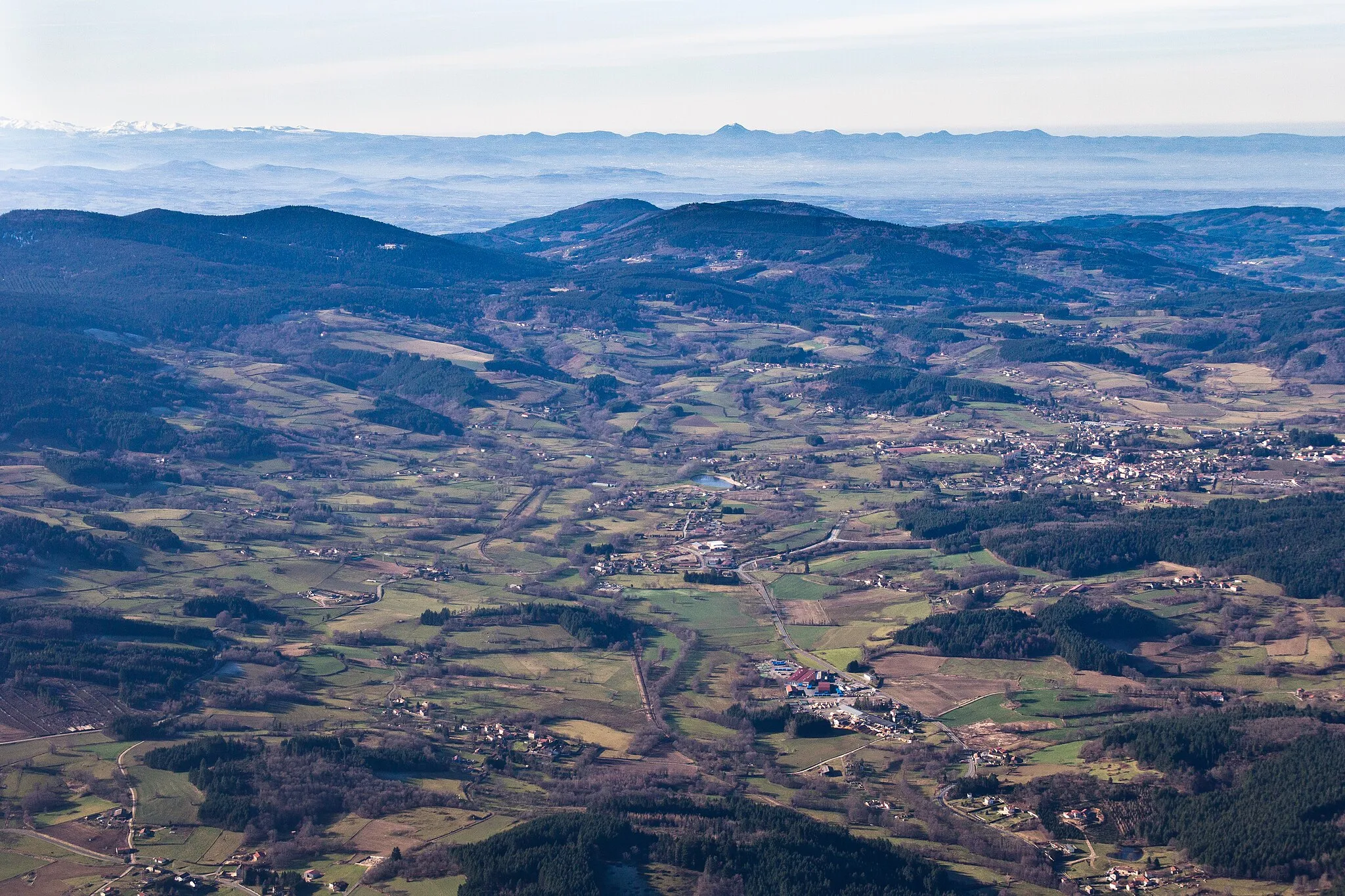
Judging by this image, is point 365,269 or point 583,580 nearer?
point 583,580

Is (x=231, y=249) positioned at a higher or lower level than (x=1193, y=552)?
higher

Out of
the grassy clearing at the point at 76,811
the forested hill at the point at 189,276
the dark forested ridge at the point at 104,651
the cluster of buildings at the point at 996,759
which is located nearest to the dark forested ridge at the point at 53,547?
the dark forested ridge at the point at 104,651

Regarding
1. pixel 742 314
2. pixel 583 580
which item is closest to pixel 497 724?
pixel 583 580

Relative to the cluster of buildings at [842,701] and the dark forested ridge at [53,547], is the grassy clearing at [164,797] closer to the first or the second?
the cluster of buildings at [842,701]

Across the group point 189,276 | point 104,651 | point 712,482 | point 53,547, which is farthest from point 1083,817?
point 189,276

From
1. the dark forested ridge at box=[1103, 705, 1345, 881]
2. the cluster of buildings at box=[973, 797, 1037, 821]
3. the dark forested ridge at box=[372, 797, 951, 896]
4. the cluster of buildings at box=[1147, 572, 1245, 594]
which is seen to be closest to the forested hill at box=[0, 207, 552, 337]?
the cluster of buildings at box=[1147, 572, 1245, 594]

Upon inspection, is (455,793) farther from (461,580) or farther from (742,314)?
(742,314)

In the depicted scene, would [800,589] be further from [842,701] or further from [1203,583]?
[1203,583]

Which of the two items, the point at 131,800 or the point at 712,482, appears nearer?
the point at 131,800
